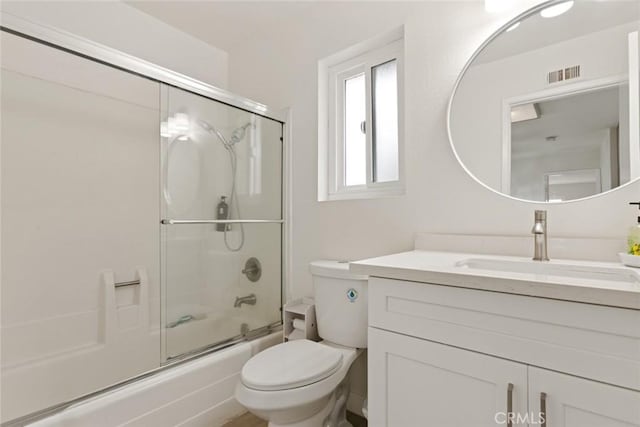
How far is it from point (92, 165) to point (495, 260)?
2.07m

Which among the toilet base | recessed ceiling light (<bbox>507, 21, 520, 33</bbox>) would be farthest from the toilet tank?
recessed ceiling light (<bbox>507, 21, 520, 33</bbox>)

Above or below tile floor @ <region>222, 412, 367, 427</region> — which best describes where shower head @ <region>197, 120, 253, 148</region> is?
above

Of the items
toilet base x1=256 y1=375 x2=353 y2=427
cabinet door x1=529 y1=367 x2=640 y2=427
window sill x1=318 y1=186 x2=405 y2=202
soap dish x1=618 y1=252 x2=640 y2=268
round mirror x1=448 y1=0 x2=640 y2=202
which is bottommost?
toilet base x1=256 y1=375 x2=353 y2=427

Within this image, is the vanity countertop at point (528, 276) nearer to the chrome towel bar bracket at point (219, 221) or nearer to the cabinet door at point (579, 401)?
the cabinet door at point (579, 401)

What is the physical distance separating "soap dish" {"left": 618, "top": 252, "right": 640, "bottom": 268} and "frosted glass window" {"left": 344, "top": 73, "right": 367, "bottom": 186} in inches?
46.6

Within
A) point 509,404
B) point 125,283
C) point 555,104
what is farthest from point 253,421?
point 555,104

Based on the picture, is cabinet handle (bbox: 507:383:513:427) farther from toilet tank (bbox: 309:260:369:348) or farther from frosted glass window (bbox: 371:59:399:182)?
frosted glass window (bbox: 371:59:399:182)

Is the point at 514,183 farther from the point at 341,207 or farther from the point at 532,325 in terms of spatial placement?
the point at 341,207

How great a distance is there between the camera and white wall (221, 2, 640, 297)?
1.27 meters

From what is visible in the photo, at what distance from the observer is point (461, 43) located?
1.43 meters

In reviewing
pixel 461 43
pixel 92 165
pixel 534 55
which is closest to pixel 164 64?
pixel 92 165

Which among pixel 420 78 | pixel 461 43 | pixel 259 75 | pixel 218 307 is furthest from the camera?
pixel 259 75

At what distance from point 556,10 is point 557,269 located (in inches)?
38.6

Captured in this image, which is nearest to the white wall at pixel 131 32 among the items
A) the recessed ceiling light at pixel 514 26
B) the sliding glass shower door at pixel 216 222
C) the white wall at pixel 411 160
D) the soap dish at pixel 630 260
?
the white wall at pixel 411 160
